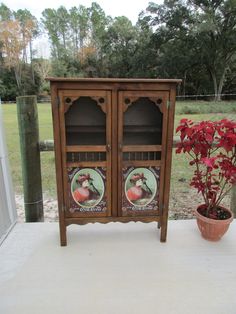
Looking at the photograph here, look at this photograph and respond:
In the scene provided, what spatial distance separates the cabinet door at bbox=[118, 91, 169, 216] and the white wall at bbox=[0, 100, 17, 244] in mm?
789

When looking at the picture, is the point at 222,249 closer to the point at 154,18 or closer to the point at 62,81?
the point at 62,81

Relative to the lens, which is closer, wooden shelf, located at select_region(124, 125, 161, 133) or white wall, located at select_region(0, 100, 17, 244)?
wooden shelf, located at select_region(124, 125, 161, 133)

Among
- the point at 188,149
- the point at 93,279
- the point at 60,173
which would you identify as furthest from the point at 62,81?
the point at 93,279

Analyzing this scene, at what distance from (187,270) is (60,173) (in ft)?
2.80

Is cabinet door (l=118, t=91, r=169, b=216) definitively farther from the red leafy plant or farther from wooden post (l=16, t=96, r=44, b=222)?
wooden post (l=16, t=96, r=44, b=222)

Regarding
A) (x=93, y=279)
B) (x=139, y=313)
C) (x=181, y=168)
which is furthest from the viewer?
(x=181, y=168)

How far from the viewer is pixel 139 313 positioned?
918 millimetres

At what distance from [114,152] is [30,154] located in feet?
2.14

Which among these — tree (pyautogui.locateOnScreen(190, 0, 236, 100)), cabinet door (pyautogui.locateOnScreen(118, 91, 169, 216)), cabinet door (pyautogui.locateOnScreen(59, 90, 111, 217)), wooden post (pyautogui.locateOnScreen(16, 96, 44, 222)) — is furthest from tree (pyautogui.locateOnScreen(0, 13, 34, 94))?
tree (pyautogui.locateOnScreen(190, 0, 236, 100))

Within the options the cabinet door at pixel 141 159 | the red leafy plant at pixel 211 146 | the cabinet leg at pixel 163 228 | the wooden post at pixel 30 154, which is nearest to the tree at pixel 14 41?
the wooden post at pixel 30 154

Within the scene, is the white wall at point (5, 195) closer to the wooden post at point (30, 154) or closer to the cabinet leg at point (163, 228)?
the wooden post at point (30, 154)

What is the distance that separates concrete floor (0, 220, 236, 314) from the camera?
958 mm

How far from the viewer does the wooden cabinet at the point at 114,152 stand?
117 centimetres

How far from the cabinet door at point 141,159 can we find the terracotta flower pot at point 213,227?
299mm
